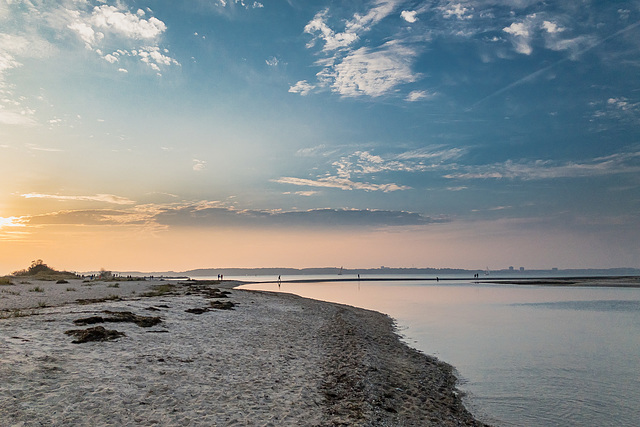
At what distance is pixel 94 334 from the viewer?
16172 millimetres

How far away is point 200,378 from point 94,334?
598 centimetres

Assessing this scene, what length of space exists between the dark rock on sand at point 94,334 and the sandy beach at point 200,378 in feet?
0.30

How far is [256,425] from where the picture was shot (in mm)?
10219

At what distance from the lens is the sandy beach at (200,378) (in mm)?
10219

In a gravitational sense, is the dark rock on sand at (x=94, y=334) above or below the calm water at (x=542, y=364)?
above

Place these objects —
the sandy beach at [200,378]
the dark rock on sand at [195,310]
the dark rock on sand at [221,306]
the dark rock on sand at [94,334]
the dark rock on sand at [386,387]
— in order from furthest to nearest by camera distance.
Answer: the dark rock on sand at [221,306] → the dark rock on sand at [195,310] → the dark rock on sand at [94,334] → the dark rock on sand at [386,387] → the sandy beach at [200,378]

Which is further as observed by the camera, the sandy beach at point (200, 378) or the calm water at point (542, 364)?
the calm water at point (542, 364)

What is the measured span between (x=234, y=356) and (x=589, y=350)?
2375 cm

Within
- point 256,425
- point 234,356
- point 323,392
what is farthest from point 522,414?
point 234,356

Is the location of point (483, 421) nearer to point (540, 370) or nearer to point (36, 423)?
point (540, 370)

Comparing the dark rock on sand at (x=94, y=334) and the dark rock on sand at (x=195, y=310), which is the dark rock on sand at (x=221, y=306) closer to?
the dark rock on sand at (x=195, y=310)

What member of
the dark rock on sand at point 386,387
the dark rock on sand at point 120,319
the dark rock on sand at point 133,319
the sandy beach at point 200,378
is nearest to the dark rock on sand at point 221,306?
the sandy beach at point 200,378

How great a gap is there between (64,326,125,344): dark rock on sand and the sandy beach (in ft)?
0.30

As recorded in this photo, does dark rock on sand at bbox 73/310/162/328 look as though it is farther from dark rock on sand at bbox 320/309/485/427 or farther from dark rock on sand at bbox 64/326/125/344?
dark rock on sand at bbox 320/309/485/427
